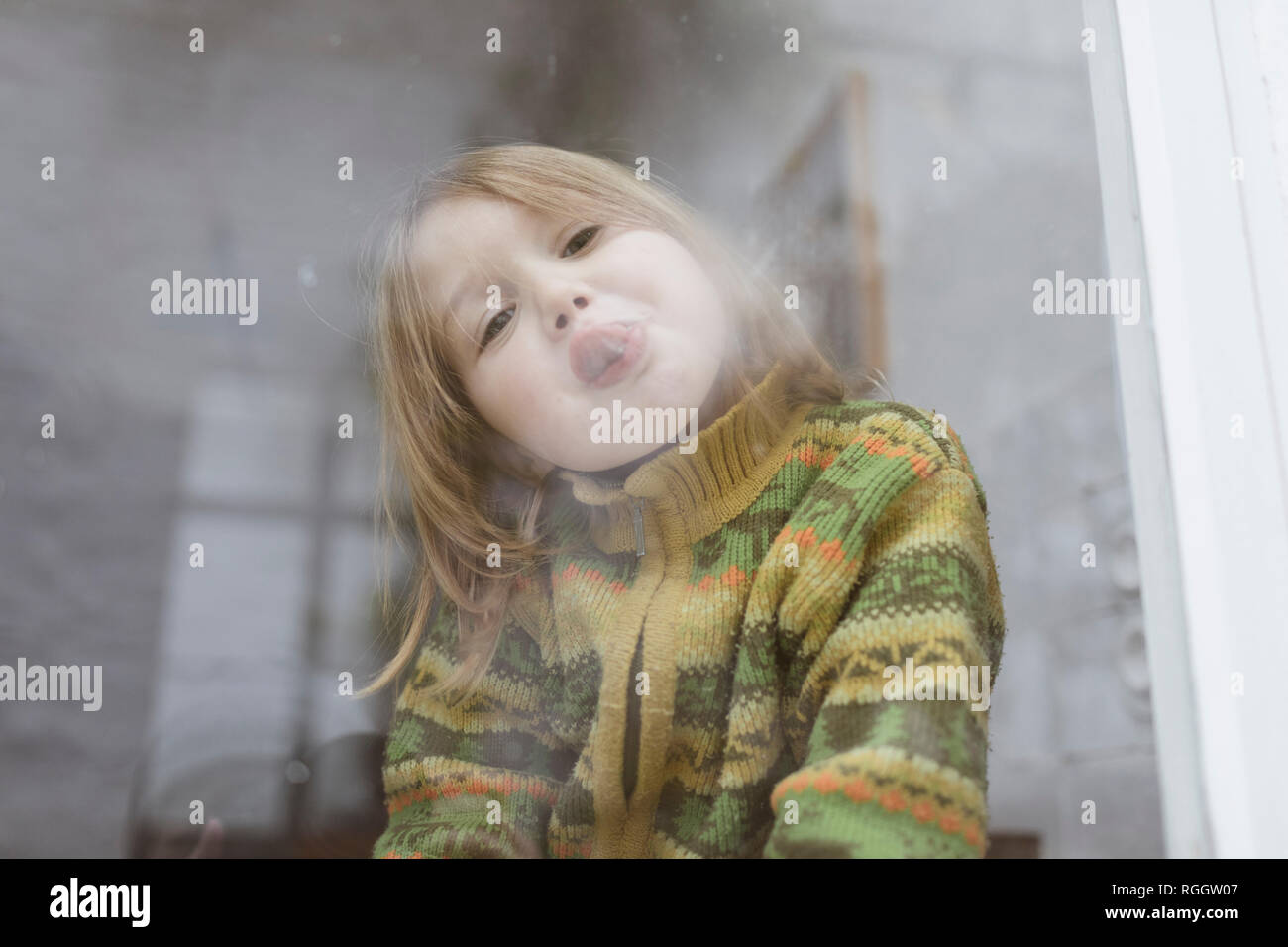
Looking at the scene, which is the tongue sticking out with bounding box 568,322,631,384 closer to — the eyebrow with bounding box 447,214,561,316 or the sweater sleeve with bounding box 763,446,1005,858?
the eyebrow with bounding box 447,214,561,316

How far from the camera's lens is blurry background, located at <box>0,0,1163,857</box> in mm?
729

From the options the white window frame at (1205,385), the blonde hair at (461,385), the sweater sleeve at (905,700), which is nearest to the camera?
the sweater sleeve at (905,700)

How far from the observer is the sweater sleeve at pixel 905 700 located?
60cm

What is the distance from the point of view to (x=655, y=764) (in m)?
0.73

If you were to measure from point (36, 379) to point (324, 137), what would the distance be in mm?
285

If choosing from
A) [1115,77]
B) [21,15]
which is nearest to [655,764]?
[1115,77]

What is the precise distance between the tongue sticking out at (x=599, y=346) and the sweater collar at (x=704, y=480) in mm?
84

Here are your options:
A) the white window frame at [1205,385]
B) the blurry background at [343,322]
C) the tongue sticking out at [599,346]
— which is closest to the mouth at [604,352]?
the tongue sticking out at [599,346]

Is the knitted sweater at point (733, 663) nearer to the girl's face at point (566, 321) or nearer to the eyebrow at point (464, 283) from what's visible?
the girl's face at point (566, 321)

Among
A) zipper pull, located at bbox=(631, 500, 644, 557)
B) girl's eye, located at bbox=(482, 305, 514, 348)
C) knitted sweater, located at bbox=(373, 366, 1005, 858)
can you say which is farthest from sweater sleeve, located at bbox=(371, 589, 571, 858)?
girl's eye, located at bbox=(482, 305, 514, 348)

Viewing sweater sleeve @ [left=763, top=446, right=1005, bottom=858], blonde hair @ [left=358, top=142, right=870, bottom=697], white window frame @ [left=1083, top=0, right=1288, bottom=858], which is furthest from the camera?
blonde hair @ [left=358, top=142, right=870, bottom=697]

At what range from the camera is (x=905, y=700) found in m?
0.63
